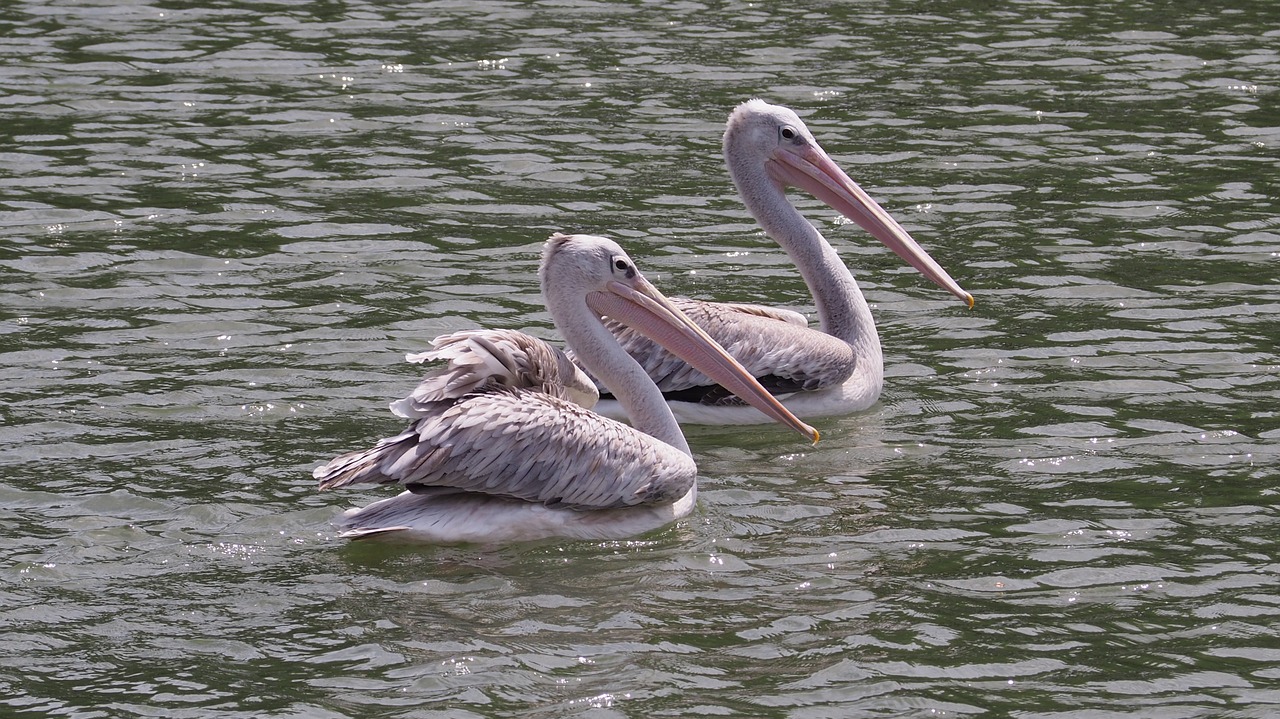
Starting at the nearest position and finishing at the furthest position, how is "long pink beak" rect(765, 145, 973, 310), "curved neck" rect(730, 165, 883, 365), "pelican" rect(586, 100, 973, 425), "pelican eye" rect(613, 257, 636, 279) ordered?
"pelican eye" rect(613, 257, 636, 279), "pelican" rect(586, 100, 973, 425), "curved neck" rect(730, 165, 883, 365), "long pink beak" rect(765, 145, 973, 310)

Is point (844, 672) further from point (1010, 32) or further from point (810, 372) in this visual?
point (1010, 32)

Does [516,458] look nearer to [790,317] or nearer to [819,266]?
[790,317]

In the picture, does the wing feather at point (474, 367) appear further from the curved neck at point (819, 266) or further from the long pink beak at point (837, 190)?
the long pink beak at point (837, 190)

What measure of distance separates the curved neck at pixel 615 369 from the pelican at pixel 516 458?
5cm

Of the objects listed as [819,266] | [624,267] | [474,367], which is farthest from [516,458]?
[819,266]

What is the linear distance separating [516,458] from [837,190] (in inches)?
92.3

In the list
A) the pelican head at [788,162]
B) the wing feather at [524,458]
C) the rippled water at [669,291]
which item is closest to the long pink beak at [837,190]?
the pelican head at [788,162]

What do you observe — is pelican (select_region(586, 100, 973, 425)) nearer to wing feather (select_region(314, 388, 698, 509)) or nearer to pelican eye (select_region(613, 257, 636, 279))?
pelican eye (select_region(613, 257, 636, 279))

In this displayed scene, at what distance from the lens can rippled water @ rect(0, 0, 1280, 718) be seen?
4.68 m

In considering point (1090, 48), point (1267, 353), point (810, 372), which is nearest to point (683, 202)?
point (810, 372)

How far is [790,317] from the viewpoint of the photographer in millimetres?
7062

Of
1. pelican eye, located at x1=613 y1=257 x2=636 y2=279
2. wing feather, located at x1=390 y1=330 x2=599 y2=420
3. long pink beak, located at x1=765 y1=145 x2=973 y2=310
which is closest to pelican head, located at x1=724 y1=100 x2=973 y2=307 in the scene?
long pink beak, located at x1=765 y1=145 x2=973 y2=310

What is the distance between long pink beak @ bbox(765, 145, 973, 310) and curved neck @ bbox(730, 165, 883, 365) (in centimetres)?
8

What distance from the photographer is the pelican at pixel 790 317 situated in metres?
6.76
